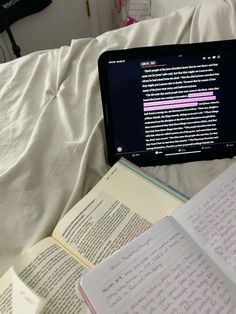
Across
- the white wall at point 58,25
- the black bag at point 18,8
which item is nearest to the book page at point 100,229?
the black bag at point 18,8

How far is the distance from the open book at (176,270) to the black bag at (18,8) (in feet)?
4.87

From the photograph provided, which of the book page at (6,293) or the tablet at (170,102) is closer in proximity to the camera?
the book page at (6,293)

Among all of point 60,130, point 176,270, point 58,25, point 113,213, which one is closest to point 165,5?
point 58,25

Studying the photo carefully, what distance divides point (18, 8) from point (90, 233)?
148 centimetres

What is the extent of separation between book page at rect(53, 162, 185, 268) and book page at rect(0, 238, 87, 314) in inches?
1.1

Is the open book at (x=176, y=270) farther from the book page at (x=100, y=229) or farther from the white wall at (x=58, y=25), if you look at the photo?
the white wall at (x=58, y=25)

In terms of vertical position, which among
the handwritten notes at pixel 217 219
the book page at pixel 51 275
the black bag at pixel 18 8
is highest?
the black bag at pixel 18 8

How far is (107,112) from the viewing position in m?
0.77

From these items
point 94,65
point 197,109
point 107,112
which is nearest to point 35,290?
point 107,112

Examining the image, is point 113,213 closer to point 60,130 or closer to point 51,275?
point 51,275

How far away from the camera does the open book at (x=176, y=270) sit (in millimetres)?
522

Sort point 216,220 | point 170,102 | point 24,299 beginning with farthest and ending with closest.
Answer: point 170,102 < point 216,220 < point 24,299

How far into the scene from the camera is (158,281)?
552 mm

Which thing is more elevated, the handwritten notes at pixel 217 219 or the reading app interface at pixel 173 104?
the reading app interface at pixel 173 104
